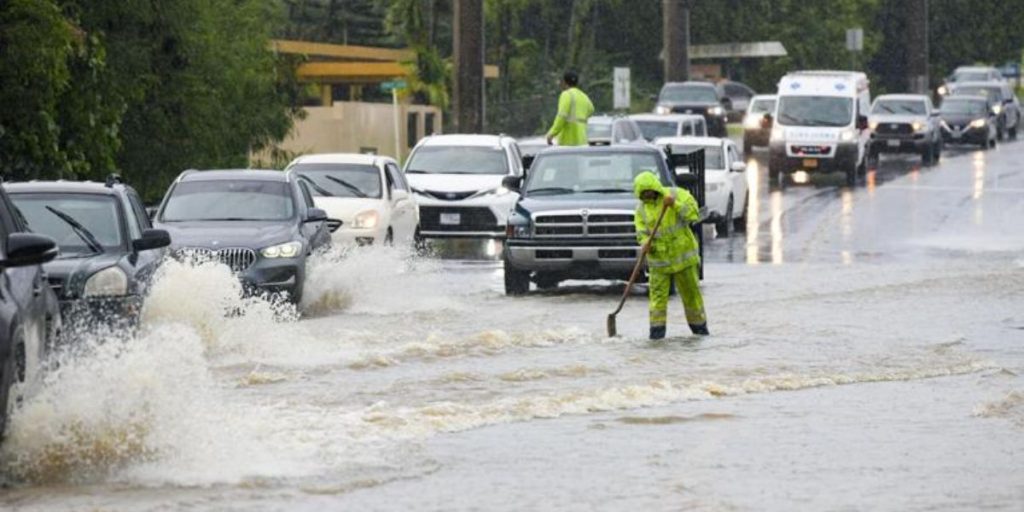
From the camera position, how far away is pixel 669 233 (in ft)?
67.2

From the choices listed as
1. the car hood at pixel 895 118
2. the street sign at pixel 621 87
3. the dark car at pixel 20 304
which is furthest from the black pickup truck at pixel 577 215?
the car hood at pixel 895 118

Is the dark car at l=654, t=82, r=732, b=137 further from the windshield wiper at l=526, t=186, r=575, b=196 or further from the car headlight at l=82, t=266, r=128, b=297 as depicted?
the car headlight at l=82, t=266, r=128, b=297

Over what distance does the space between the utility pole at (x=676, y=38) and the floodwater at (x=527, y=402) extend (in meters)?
35.6

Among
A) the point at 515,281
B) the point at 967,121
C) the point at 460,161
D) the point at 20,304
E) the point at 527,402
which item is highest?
the point at 20,304

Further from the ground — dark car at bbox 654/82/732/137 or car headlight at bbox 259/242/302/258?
dark car at bbox 654/82/732/137

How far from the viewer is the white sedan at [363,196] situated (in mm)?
29734

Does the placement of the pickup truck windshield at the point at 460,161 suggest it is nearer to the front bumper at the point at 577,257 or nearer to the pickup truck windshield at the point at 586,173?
the pickup truck windshield at the point at 586,173

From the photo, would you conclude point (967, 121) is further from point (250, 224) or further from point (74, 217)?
point (74, 217)

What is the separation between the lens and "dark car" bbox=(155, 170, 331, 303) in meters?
22.6

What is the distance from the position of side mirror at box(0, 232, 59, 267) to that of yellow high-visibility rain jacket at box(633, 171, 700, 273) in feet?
31.4

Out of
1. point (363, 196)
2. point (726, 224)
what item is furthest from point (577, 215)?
point (726, 224)

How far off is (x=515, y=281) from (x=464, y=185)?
8.85 metres

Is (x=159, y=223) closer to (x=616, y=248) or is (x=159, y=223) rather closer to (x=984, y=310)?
(x=616, y=248)

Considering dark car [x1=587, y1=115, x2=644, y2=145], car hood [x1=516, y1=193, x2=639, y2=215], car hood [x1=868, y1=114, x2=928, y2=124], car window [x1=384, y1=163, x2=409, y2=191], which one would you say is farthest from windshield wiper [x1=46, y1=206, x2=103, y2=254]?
car hood [x1=868, y1=114, x2=928, y2=124]
